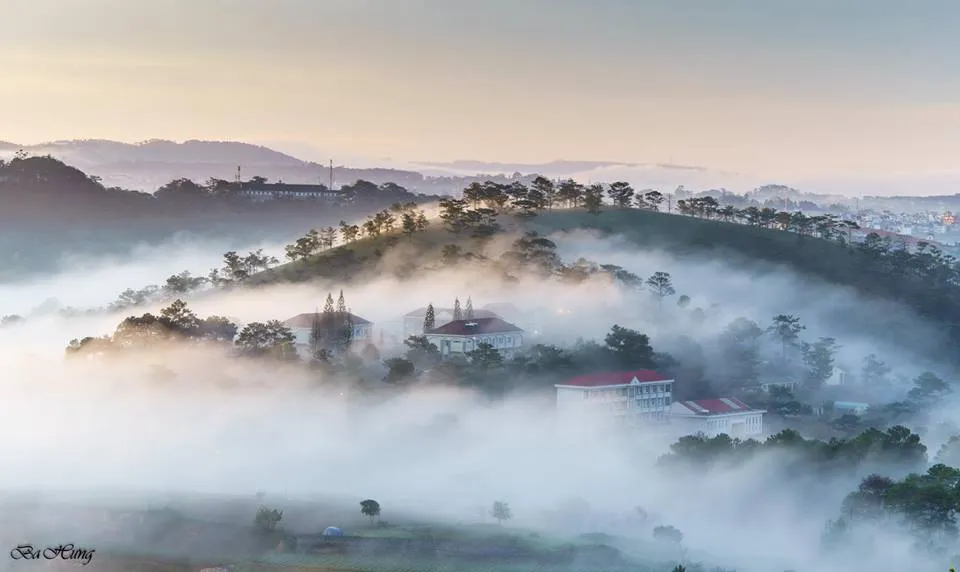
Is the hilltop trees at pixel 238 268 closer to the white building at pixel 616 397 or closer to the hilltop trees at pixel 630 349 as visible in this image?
the hilltop trees at pixel 630 349

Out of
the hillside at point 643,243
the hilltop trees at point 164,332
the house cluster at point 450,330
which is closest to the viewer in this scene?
the house cluster at point 450,330

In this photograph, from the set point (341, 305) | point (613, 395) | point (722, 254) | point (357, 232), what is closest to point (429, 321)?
point (341, 305)

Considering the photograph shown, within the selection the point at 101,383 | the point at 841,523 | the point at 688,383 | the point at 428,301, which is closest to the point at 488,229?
the point at 428,301

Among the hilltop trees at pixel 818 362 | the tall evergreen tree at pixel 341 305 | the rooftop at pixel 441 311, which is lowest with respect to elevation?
the hilltop trees at pixel 818 362

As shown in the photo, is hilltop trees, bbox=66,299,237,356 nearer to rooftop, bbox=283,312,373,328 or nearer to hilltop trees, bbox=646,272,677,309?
rooftop, bbox=283,312,373,328

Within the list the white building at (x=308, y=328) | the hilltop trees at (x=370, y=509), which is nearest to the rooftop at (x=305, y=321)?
the white building at (x=308, y=328)

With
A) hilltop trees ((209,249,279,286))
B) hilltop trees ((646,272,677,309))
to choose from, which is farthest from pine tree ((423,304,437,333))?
hilltop trees ((209,249,279,286))

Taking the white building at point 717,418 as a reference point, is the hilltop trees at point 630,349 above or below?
above

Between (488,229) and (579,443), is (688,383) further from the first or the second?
(488,229)
